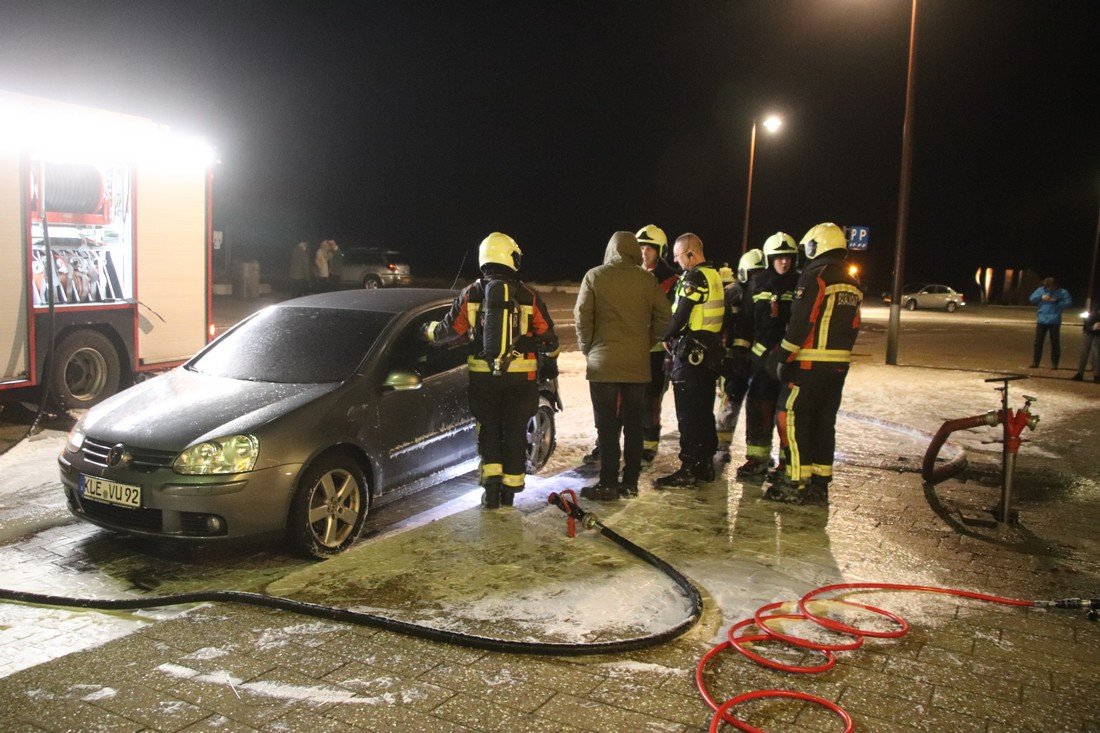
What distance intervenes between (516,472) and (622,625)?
206 centimetres

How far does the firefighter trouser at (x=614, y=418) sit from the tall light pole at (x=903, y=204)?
11107 millimetres

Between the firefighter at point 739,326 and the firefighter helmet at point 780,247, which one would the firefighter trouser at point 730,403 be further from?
the firefighter helmet at point 780,247

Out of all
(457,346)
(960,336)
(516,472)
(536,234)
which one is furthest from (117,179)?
(536,234)

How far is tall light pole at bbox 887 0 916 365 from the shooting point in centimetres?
1620

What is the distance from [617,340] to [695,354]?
79 cm

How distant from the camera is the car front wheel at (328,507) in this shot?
4949mm

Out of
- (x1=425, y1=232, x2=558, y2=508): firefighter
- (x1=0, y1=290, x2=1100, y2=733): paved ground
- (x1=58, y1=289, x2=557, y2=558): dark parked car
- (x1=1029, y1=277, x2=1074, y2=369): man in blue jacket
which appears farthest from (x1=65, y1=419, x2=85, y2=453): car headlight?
(x1=1029, y1=277, x2=1074, y2=369): man in blue jacket

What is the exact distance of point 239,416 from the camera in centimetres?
500

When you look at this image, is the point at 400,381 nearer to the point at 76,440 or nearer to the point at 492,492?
the point at 492,492

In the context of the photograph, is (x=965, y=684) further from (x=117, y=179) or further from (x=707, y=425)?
(x=117, y=179)

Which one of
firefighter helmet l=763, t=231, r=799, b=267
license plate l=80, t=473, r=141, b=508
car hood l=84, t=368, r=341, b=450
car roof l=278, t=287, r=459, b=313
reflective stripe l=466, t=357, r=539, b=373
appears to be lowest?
license plate l=80, t=473, r=141, b=508

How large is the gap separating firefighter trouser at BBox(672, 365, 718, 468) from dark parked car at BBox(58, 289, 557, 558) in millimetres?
1713

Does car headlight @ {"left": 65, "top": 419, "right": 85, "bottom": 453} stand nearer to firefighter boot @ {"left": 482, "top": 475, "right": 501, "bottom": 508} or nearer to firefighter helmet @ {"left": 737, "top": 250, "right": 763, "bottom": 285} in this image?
firefighter boot @ {"left": 482, "top": 475, "right": 501, "bottom": 508}

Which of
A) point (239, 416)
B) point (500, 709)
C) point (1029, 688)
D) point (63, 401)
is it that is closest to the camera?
point (500, 709)
